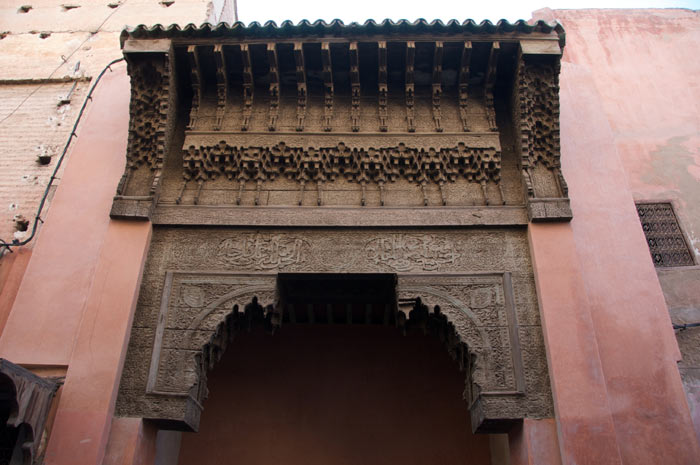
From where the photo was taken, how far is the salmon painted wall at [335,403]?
19.3ft

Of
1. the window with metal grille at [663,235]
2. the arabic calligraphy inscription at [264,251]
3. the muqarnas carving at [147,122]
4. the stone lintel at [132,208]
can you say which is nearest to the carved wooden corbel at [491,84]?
the window with metal grille at [663,235]

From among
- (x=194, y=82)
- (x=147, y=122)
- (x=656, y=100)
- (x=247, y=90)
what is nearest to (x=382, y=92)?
(x=247, y=90)

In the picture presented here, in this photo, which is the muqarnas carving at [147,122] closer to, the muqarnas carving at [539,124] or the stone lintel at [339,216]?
the stone lintel at [339,216]

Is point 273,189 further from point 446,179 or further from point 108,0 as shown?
point 108,0

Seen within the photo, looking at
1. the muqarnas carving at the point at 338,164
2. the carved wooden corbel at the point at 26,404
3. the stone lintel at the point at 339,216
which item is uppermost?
the muqarnas carving at the point at 338,164

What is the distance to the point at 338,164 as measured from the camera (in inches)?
198

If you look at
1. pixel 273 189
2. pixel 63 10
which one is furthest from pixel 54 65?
pixel 273 189

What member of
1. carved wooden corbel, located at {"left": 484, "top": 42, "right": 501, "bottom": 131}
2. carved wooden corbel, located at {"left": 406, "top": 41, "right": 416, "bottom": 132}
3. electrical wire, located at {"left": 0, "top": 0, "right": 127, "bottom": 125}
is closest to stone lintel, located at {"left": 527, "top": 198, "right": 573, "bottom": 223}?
carved wooden corbel, located at {"left": 484, "top": 42, "right": 501, "bottom": 131}

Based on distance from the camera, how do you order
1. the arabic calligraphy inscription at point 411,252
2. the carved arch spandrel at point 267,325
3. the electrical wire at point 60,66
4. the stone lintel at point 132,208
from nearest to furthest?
the carved arch spandrel at point 267,325 → the arabic calligraphy inscription at point 411,252 → the stone lintel at point 132,208 → the electrical wire at point 60,66

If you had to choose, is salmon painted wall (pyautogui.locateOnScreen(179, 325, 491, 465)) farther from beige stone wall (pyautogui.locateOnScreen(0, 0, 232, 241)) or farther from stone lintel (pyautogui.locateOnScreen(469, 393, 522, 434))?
beige stone wall (pyautogui.locateOnScreen(0, 0, 232, 241))

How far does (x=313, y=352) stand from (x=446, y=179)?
2.80 meters

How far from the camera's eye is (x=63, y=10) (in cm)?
740

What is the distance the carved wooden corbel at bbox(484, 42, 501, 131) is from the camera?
16.1 ft

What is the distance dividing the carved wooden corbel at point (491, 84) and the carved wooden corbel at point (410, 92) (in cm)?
71
